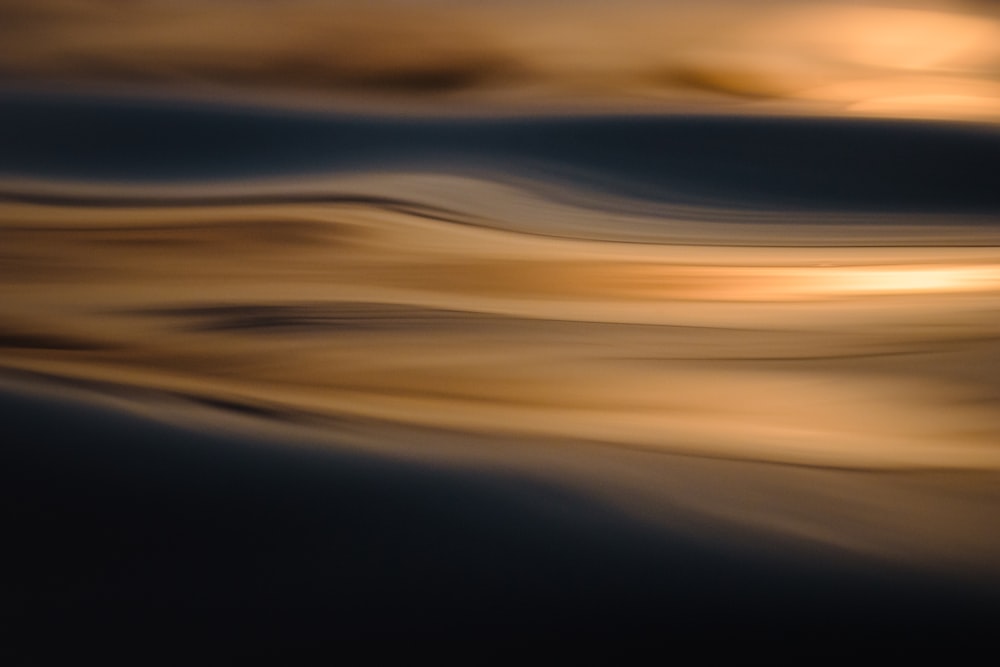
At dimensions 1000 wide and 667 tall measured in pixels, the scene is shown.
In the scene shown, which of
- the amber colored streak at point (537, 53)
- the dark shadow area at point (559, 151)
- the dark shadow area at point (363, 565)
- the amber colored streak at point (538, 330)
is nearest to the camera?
the dark shadow area at point (363, 565)

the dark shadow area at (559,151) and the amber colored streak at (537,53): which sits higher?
the amber colored streak at (537,53)

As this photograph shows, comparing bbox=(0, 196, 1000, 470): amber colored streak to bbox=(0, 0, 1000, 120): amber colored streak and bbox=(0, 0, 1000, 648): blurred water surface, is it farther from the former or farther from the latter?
bbox=(0, 0, 1000, 120): amber colored streak

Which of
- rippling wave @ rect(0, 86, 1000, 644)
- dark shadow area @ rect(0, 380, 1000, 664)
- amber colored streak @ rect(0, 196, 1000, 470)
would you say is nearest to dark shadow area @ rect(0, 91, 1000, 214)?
rippling wave @ rect(0, 86, 1000, 644)

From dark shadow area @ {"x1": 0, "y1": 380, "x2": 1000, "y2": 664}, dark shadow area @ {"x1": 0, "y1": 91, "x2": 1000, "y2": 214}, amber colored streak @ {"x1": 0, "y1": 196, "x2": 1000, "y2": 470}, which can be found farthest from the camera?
dark shadow area @ {"x1": 0, "y1": 91, "x2": 1000, "y2": 214}

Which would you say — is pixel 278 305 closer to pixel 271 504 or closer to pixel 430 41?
pixel 271 504

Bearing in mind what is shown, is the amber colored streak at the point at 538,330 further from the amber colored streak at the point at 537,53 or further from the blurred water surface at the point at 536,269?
the amber colored streak at the point at 537,53

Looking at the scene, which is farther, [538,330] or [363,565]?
[538,330]

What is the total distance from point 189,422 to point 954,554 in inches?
8.3

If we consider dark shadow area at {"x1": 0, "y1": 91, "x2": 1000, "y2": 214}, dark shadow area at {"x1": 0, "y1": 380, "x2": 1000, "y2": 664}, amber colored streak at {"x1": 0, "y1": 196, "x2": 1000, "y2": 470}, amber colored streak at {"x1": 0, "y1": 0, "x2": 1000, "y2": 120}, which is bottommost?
dark shadow area at {"x1": 0, "y1": 380, "x2": 1000, "y2": 664}

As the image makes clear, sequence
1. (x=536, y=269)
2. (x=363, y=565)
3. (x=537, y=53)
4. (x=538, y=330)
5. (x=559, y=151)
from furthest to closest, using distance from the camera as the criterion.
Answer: (x=537, y=53) < (x=559, y=151) < (x=536, y=269) < (x=538, y=330) < (x=363, y=565)

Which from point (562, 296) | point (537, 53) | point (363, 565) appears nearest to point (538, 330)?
point (562, 296)

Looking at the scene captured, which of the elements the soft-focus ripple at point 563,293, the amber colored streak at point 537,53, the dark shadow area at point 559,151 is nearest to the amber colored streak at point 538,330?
the soft-focus ripple at point 563,293

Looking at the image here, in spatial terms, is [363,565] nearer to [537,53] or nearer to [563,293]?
[563,293]

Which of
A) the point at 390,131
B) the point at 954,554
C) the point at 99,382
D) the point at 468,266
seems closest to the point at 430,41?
the point at 390,131
